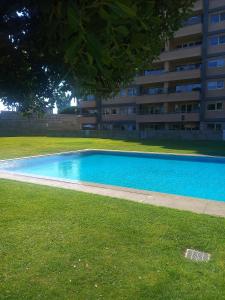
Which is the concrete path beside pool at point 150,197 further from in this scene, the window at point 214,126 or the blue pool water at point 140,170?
the window at point 214,126

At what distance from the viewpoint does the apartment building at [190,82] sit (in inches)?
1672

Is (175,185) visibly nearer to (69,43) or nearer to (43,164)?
(43,164)

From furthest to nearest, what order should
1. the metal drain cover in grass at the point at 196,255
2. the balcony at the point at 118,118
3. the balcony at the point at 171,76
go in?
1. the balcony at the point at 118,118
2. the balcony at the point at 171,76
3. the metal drain cover in grass at the point at 196,255

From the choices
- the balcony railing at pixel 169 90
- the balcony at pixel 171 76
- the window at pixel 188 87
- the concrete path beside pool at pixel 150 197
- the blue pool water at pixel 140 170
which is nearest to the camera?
the concrete path beside pool at pixel 150 197

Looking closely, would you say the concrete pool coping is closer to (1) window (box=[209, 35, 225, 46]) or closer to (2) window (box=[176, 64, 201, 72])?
(1) window (box=[209, 35, 225, 46])

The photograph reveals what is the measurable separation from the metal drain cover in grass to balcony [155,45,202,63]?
40309mm

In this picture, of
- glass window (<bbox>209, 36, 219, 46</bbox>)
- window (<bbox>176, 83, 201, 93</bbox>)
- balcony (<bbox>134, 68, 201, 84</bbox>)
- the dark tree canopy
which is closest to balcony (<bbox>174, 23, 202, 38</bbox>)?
glass window (<bbox>209, 36, 219, 46</bbox>)

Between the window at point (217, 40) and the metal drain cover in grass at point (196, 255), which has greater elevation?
the window at point (217, 40)

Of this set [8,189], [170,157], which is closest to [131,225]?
[8,189]

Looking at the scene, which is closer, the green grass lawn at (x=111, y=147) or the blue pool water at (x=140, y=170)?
the blue pool water at (x=140, y=170)

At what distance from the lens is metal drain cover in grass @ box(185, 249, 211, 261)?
5.97 metres

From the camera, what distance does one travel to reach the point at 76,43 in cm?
158

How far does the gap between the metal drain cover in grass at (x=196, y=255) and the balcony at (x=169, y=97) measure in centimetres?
3944

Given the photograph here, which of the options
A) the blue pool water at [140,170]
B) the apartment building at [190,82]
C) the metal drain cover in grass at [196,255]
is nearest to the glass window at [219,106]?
the apartment building at [190,82]
